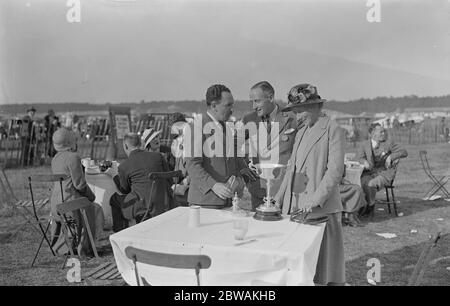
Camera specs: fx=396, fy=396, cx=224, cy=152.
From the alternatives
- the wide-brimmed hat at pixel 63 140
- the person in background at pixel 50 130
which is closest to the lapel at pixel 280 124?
the wide-brimmed hat at pixel 63 140

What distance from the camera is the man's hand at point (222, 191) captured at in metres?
2.70

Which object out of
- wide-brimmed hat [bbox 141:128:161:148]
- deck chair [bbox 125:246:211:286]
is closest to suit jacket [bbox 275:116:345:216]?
deck chair [bbox 125:246:211:286]

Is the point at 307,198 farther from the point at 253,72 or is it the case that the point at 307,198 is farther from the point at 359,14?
the point at 253,72

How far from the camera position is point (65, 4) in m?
4.55

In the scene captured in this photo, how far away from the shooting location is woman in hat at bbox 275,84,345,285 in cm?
249

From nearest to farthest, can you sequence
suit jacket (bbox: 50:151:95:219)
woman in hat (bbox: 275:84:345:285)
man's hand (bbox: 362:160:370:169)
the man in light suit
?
woman in hat (bbox: 275:84:345:285), the man in light suit, suit jacket (bbox: 50:151:95:219), man's hand (bbox: 362:160:370:169)

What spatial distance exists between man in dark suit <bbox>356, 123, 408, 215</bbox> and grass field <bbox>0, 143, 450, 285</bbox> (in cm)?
49

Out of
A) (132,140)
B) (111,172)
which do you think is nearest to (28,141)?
(111,172)

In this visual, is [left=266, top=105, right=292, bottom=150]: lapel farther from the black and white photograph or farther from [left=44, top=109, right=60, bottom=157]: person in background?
[left=44, top=109, right=60, bottom=157]: person in background

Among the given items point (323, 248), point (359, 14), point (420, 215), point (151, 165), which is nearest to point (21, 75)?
point (151, 165)

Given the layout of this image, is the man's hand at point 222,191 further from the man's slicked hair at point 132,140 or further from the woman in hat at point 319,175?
the man's slicked hair at point 132,140

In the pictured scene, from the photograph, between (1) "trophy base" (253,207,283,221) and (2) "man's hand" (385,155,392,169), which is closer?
(1) "trophy base" (253,207,283,221)

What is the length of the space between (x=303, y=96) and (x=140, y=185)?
8.17 feet
